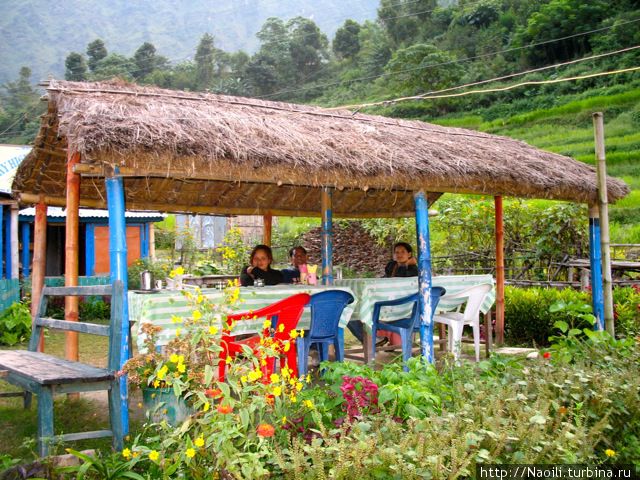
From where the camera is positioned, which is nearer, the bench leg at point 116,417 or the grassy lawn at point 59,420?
the bench leg at point 116,417

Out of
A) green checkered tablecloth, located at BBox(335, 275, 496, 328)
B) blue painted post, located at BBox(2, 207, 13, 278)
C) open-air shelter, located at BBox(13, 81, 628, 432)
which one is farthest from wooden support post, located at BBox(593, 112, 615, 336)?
blue painted post, located at BBox(2, 207, 13, 278)

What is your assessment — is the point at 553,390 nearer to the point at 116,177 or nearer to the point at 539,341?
the point at 116,177

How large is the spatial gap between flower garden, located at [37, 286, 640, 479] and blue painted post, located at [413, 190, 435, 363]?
171cm

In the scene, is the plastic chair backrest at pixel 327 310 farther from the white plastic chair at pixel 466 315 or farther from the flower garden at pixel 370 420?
the white plastic chair at pixel 466 315

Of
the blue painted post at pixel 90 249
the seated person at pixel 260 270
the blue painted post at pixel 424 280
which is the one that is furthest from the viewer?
the blue painted post at pixel 90 249

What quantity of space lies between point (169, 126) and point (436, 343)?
4.07 m

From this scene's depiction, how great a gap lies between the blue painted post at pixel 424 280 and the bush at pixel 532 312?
9.34 ft

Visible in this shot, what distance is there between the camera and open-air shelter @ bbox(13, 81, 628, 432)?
Result: 14.6 ft

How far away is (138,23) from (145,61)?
51.5 metres

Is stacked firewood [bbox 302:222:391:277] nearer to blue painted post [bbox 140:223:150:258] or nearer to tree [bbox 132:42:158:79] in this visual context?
blue painted post [bbox 140:223:150:258]

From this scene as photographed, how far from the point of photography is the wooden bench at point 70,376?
3297 millimetres

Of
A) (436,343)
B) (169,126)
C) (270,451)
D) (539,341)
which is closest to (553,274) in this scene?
(539,341)

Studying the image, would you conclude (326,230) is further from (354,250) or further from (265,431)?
(354,250)

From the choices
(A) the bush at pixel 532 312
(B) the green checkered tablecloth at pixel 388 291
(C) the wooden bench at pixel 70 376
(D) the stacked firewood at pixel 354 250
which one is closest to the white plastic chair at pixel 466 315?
(B) the green checkered tablecloth at pixel 388 291
